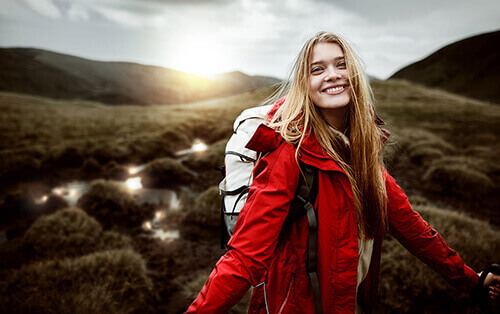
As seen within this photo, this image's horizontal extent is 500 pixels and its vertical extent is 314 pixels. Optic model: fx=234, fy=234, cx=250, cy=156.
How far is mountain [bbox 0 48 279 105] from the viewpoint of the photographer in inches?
3435

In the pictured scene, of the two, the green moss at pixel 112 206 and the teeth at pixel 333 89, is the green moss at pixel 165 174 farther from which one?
the teeth at pixel 333 89

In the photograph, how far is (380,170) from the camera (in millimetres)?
1836

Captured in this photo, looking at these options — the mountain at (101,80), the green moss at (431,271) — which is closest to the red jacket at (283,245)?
the green moss at (431,271)

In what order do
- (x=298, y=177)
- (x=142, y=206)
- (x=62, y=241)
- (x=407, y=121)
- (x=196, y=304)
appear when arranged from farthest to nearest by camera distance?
(x=407, y=121) < (x=142, y=206) < (x=62, y=241) < (x=298, y=177) < (x=196, y=304)

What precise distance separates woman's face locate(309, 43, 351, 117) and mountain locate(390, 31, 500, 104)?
341 feet

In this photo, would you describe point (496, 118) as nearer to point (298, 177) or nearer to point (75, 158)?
point (298, 177)

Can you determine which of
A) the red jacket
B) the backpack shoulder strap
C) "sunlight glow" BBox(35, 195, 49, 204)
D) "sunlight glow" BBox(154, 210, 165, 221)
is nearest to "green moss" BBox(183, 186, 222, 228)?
"sunlight glow" BBox(154, 210, 165, 221)

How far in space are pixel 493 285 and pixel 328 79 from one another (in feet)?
6.72

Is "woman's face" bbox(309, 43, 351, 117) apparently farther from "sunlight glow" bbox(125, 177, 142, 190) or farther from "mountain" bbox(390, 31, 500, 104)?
"mountain" bbox(390, 31, 500, 104)

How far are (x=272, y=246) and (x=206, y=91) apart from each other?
122444mm

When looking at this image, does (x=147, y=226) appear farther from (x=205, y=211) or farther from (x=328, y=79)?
(x=328, y=79)

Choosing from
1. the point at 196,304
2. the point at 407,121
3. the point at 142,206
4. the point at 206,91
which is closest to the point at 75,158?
the point at 142,206

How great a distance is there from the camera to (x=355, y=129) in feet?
6.19

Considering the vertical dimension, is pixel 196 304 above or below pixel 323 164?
below
